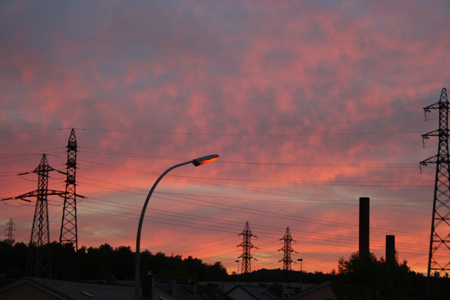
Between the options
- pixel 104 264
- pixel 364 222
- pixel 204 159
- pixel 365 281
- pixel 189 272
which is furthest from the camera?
pixel 189 272

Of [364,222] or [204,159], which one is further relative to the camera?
[364,222]

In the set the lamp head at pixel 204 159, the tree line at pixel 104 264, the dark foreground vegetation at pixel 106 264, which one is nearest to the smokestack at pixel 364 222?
the dark foreground vegetation at pixel 106 264

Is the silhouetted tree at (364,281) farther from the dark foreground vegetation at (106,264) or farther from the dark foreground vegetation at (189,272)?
the dark foreground vegetation at (106,264)

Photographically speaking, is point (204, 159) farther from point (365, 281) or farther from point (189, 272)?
point (189, 272)

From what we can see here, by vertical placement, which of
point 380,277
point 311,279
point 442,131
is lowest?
point 311,279

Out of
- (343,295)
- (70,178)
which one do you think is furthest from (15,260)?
(343,295)

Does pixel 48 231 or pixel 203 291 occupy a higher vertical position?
pixel 48 231

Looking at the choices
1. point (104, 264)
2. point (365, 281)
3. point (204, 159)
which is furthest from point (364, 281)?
point (104, 264)

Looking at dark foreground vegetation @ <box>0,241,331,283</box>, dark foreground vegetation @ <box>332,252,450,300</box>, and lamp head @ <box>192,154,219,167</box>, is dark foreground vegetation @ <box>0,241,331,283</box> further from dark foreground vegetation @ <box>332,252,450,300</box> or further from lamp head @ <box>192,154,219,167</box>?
lamp head @ <box>192,154,219,167</box>

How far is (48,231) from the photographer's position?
61.3 metres

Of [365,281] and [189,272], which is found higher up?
[365,281]

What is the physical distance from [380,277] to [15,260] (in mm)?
99765

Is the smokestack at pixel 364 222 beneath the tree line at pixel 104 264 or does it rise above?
above

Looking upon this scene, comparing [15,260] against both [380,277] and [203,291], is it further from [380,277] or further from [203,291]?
[380,277]
